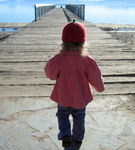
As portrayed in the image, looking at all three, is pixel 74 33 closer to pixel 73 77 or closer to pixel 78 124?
pixel 73 77

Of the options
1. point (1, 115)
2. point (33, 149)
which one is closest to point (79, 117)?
point (33, 149)

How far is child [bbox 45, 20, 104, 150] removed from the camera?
242cm

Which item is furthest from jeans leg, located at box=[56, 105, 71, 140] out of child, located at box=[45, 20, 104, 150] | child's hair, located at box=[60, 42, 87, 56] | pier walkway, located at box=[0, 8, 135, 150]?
child's hair, located at box=[60, 42, 87, 56]

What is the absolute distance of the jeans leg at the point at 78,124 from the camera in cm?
262

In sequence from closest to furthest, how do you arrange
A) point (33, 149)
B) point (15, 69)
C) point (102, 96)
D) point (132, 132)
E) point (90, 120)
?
1. point (33, 149)
2. point (132, 132)
3. point (90, 120)
4. point (102, 96)
5. point (15, 69)

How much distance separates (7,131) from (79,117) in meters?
0.80

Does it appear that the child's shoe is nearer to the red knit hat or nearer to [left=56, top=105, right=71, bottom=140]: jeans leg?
[left=56, top=105, right=71, bottom=140]: jeans leg

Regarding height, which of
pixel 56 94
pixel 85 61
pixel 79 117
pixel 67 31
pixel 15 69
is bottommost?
pixel 15 69

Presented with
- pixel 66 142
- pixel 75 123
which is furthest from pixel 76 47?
pixel 66 142

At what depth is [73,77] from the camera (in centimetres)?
253

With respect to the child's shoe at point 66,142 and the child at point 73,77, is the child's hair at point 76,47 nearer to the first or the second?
the child at point 73,77

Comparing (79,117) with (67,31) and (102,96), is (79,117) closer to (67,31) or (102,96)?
(67,31)

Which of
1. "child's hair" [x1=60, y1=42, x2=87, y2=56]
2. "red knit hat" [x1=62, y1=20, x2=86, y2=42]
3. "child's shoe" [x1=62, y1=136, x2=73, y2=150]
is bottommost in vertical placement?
"child's shoe" [x1=62, y1=136, x2=73, y2=150]

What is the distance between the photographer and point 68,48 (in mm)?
2432
